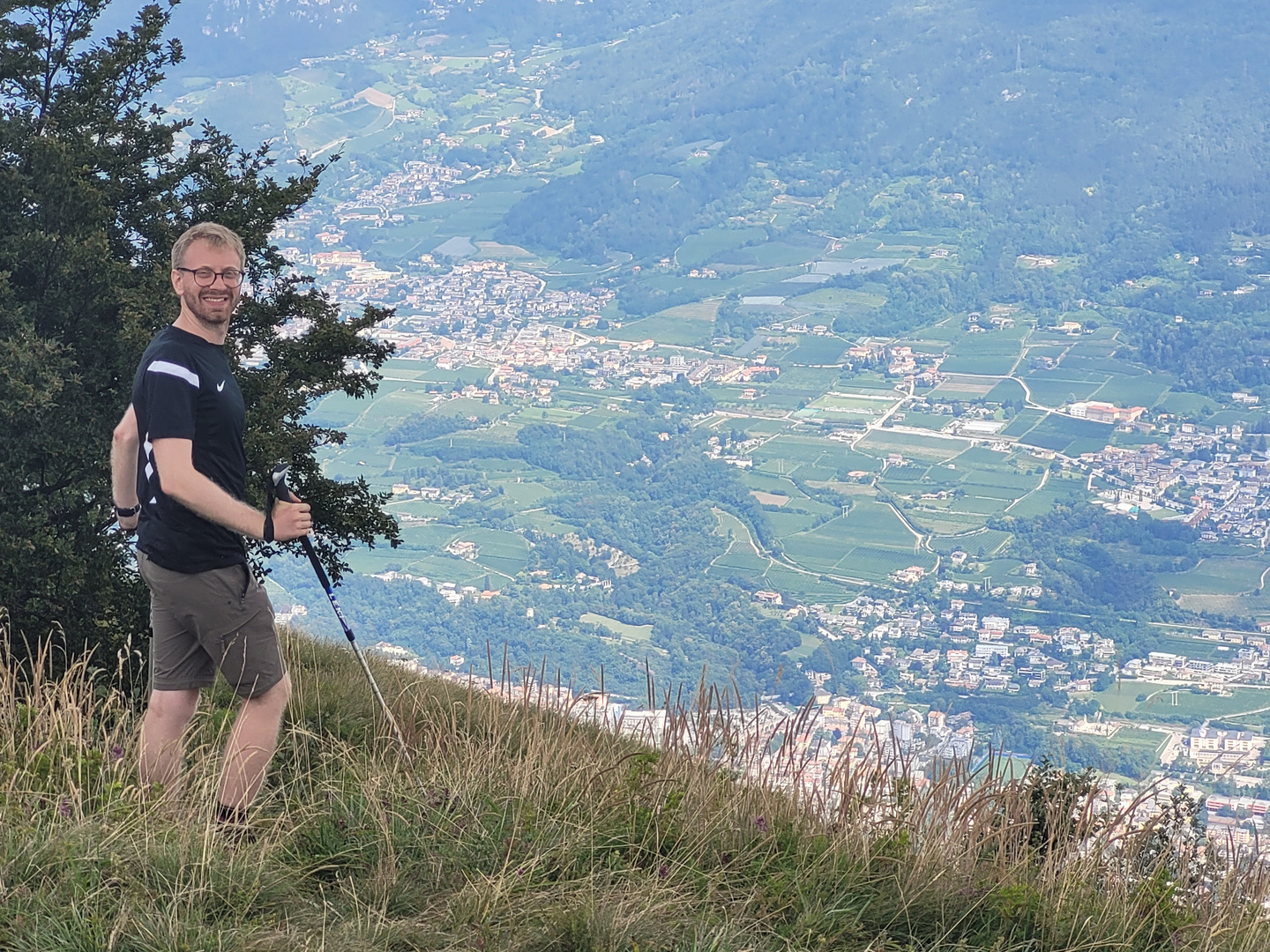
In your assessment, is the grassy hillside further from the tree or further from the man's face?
the tree

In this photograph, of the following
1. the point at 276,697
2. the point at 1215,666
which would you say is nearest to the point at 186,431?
the point at 276,697

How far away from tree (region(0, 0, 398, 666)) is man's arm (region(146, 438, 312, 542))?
159 inches

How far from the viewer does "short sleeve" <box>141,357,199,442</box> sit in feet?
11.1

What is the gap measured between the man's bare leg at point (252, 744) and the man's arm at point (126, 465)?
0.67 m

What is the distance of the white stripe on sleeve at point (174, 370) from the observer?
3406mm

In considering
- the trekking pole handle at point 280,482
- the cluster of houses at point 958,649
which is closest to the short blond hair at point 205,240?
the trekking pole handle at point 280,482

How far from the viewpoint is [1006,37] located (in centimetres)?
15300

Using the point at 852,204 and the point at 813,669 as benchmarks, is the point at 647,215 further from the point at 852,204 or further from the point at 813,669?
the point at 813,669

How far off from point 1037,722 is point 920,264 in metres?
73.6

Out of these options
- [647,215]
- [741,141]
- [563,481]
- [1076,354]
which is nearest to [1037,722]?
[563,481]

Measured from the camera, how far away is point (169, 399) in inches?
133

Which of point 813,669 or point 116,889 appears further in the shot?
point 813,669

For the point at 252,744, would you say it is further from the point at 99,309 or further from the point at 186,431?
the point at 99,309

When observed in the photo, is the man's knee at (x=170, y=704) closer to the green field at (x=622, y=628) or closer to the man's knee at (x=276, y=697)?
the man's knee at (x=276, y=697)
